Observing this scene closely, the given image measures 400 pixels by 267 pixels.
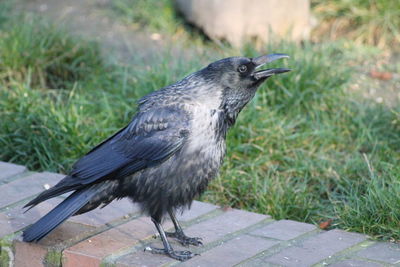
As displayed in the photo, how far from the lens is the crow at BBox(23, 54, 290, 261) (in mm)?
3223

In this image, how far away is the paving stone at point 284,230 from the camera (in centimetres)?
342

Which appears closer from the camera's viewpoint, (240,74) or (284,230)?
(240,74)

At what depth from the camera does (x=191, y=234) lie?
345cm

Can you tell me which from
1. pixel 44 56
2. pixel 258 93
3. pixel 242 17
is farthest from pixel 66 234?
pixel 242 17

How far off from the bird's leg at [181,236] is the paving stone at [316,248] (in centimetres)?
36

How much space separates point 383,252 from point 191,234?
0.85m

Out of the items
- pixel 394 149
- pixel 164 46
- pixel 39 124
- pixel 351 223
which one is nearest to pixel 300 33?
pixel 164 46

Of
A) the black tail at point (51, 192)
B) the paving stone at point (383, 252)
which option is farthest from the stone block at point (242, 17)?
the black tail at point (51, 192)

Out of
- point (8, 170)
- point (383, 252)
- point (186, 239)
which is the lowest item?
point (383, 252)

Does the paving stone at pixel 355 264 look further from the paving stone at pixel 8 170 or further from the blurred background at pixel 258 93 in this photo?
the paving stone at pixel 8 170

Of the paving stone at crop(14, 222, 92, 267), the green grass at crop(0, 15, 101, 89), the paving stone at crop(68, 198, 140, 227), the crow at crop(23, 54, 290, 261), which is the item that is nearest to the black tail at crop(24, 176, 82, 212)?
the crow at crop(23, 54, 290, 261)

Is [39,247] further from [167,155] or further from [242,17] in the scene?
[242,17]

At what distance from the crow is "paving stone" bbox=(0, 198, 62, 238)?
164mm

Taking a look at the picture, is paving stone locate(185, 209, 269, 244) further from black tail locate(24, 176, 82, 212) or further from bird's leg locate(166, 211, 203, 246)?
black tail locate(24, 176, 82, 212)
